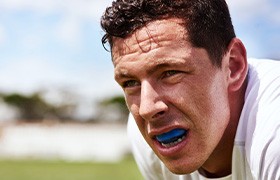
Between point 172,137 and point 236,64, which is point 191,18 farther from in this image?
point 172,137

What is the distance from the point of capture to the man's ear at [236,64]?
13.3ft

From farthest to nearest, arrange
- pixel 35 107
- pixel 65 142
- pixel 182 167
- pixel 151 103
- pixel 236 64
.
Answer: pixel 35 107, pixel 65 142, pixel 236 64, pixel 182 167, pixel 151 103

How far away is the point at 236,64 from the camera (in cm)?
409

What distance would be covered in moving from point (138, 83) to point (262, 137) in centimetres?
63

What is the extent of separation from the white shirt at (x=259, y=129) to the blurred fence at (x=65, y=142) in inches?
1184

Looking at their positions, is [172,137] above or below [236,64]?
below

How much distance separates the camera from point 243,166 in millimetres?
4043

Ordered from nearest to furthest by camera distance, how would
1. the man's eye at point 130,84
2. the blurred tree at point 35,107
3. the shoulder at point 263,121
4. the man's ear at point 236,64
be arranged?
the shoulder at point 263,121 < the man's eye at point 130,84 < the man's ear at point 236,64 < the blurred tree at point 35,107

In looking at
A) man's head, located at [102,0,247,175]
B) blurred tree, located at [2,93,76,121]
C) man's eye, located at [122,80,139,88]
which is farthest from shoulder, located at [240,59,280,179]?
blurred tree, located at [2,93,76,121]

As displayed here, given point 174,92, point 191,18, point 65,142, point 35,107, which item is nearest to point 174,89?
point 174,92

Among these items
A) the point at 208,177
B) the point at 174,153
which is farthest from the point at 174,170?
the point at 208,177

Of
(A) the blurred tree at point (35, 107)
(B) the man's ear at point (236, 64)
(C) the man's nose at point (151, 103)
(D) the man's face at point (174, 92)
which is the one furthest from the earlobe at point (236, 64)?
(A) the blurred tree at point (35, 107)

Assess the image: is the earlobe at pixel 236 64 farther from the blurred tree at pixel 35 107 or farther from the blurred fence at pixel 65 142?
the blurred tree at pixel 35 107

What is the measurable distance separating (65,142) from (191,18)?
1303 inches
